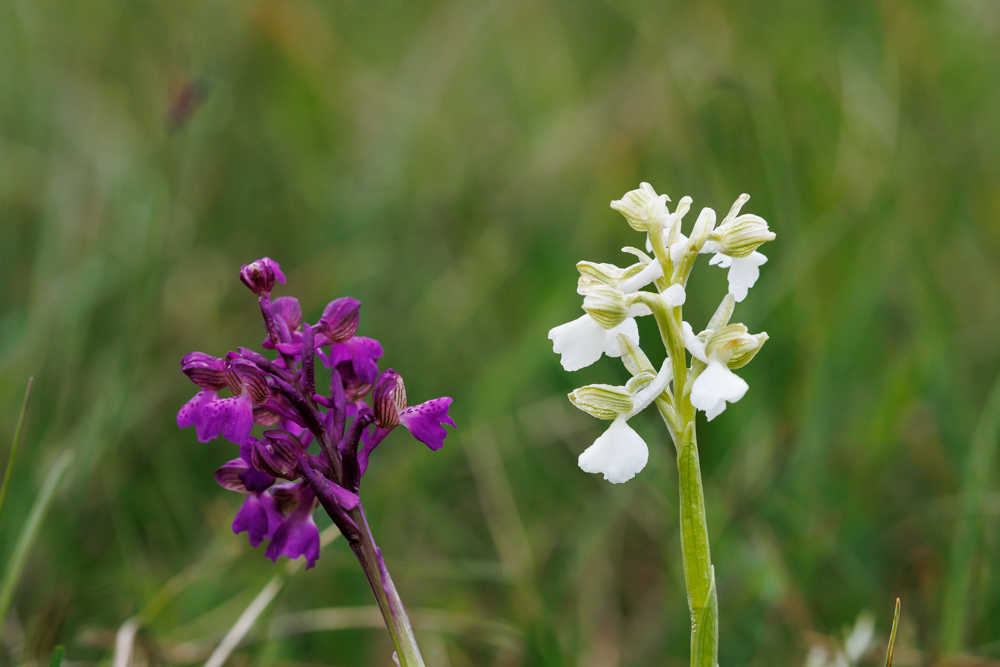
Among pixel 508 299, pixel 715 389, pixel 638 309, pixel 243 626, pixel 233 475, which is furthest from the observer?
pixel 508 299

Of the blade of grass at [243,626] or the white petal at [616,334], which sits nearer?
the white petal at [616,334]

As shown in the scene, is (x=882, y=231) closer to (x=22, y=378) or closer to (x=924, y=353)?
A: (x=924, y=353)

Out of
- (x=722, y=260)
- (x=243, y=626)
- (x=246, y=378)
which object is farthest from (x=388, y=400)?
(x=243, y=626)

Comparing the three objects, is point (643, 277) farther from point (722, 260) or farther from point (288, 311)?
point (288, 311)

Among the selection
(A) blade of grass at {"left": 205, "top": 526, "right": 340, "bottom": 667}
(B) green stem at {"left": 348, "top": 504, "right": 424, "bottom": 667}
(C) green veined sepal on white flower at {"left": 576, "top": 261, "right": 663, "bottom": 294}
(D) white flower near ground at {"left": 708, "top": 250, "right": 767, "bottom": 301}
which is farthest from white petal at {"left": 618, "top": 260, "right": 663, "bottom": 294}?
(A) blade of grass at {"left": 205, "top": 526, "right": 340, "bottom": 667}

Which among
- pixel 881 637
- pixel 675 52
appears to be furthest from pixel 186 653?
pixel 675 52

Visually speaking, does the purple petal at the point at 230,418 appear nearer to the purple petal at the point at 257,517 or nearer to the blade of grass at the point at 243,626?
the purple petal at the point at 257,517

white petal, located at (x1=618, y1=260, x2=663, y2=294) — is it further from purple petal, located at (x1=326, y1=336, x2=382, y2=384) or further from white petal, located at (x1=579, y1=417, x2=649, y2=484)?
purple petal, located at (x1=326, y1=336, x2=382, y2=384)

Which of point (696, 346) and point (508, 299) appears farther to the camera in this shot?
point (508, 299)

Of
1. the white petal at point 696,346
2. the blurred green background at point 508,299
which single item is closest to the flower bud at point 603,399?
the white petal at point 696,346
